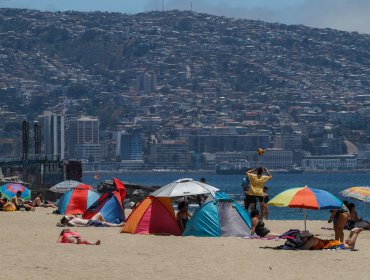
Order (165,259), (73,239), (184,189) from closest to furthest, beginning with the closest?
1. (165,259)
2. (73,239)
3. (184,189)

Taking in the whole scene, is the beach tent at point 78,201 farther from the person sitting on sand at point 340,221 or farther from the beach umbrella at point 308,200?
the person sitting on sand at point 340,221

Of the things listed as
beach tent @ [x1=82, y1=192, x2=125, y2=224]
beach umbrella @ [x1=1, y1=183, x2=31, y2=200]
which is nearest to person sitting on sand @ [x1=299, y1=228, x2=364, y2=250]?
beach tent @ [x1=82, y1=192, x2=125, y2=224]

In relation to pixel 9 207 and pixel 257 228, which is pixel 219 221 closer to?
pixel 257 228

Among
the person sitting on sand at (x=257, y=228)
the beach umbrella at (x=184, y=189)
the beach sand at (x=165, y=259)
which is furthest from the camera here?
the beach umbrella at (x=184, y=189)

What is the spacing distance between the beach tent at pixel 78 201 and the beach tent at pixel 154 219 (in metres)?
8.08

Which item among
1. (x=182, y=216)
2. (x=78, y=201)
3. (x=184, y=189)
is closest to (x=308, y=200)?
(x=182, y=216)

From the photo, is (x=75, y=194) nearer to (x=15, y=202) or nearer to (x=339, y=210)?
(x=15, y=202)

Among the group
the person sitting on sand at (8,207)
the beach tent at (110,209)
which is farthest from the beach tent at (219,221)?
the person sitting on sand at (8,207)

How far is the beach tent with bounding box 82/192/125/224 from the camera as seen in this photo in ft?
95.6

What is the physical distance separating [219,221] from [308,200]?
8.02ft

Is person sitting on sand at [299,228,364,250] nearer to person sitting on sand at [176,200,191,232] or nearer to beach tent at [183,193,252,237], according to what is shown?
beach tent at [183,193,252,237]

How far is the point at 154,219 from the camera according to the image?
26.1 metres

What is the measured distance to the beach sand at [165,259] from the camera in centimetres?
1841

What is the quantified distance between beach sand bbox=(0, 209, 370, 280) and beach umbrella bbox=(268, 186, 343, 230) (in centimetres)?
80
